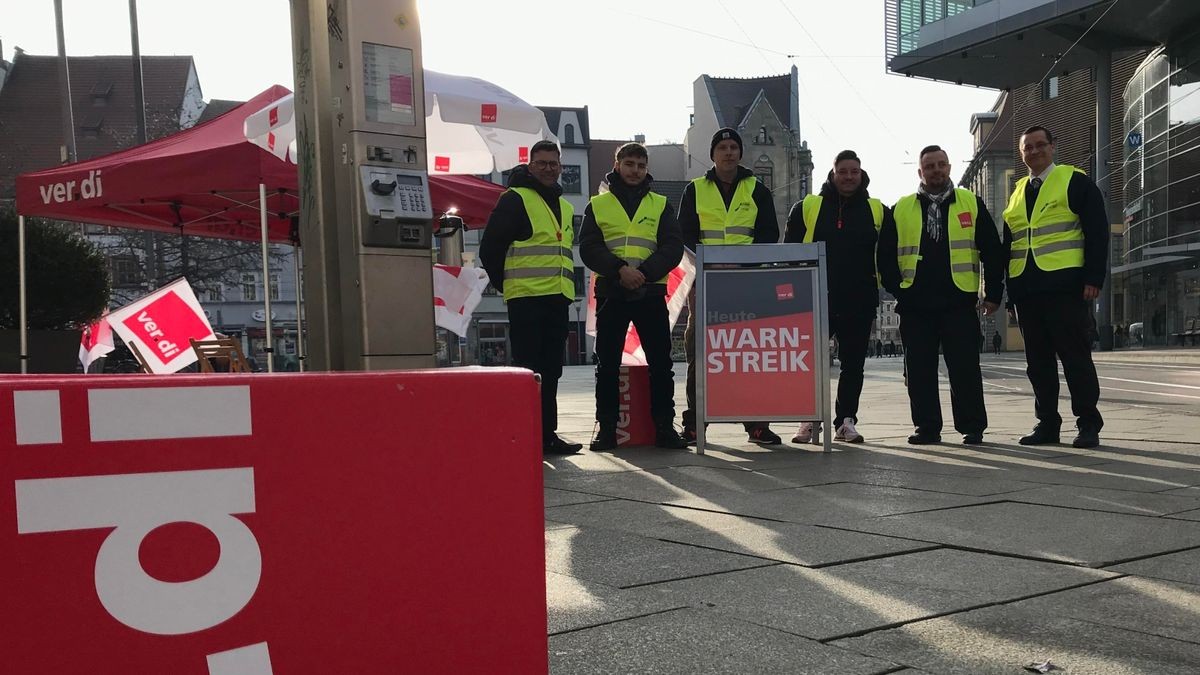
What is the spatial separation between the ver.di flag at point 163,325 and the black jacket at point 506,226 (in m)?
5.42

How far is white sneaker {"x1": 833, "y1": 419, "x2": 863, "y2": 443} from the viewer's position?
656 cm

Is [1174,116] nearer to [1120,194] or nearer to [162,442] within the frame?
[1120,194]

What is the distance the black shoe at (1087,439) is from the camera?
5875 mm

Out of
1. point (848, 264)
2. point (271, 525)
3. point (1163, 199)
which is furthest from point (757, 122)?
point (271, 525)

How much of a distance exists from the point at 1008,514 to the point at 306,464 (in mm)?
2851

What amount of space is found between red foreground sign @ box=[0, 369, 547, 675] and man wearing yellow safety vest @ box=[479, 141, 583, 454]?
432 cm

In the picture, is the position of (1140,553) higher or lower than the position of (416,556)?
lower

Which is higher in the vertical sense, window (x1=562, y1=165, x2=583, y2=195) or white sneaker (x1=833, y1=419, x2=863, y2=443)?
window (x1=562, y1=165, x2=583, y2=195)

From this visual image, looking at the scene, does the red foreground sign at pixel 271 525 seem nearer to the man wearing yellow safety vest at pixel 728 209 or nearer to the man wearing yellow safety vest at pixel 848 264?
the man wearing yellow safety vest at pixel 728 209

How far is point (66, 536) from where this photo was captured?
154 cm

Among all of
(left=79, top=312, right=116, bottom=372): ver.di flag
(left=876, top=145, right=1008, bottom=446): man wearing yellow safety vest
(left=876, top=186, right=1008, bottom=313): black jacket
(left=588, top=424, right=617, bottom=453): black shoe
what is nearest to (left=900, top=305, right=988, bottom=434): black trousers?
(left=876, top=145, right=1008, bottom=446): man wearing yellow safety vest

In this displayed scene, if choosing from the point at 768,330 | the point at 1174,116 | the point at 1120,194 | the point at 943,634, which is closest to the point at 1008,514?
the point at 943,634

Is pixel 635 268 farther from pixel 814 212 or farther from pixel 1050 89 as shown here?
pixel 1050 89

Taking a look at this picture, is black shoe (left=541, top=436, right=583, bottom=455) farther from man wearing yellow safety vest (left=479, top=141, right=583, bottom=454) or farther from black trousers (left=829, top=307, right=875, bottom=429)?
black trousers (left=829, top=307, right=875, bottom=429)
